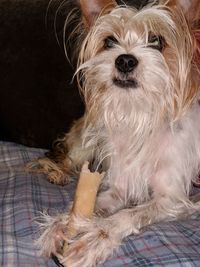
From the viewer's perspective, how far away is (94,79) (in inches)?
70.4

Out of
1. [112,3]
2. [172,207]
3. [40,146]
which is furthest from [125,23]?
[40,146]

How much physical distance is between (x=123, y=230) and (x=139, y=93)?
43 centimetres

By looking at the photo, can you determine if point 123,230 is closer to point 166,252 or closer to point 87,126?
point 166,252

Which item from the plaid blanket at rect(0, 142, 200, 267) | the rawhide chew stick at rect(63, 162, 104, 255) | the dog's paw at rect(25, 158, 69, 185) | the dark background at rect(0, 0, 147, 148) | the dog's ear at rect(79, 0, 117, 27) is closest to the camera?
the plaid blanket at rect(0, 142, 200, 267)

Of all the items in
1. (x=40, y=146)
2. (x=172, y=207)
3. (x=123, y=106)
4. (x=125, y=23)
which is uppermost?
(x=125, y=23)

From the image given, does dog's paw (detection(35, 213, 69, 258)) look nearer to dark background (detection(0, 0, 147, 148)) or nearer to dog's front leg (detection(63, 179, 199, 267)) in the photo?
dog's front leg (detection(63, 179, 199, 267))

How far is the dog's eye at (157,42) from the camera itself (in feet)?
5.68

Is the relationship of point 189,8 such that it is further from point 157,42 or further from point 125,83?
point 125,83

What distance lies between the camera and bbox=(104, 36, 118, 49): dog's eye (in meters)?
1.79

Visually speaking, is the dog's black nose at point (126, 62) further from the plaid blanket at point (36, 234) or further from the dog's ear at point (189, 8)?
the plaid blanket at point (36, 234)

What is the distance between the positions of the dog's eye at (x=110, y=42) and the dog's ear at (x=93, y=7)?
102 mm

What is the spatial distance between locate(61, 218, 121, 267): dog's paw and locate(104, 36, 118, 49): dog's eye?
58cm

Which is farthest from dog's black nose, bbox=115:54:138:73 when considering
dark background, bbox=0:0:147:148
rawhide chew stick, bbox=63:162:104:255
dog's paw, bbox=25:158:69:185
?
dark background, bbox=0:0:147:148

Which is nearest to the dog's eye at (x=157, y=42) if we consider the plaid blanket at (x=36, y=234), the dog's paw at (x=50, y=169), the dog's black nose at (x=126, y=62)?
the dog's black nose at (x=126, y=62)
